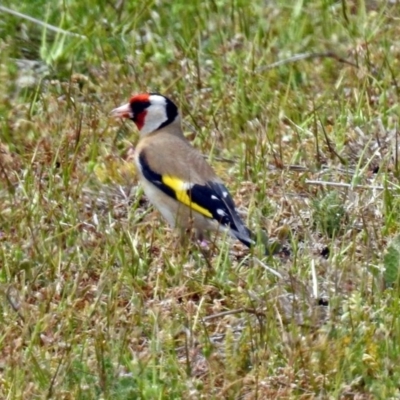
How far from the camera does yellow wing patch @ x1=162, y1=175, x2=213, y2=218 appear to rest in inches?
229

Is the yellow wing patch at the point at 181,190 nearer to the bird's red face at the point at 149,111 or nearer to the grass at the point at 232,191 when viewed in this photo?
the grass at the point at 232,191

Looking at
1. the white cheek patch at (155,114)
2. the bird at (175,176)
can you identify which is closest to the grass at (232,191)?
the bird at (175,176)

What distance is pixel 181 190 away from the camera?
5.95m

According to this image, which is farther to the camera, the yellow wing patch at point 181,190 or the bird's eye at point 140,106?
the bird's eye at point 140,106

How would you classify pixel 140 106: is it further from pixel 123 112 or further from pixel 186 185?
pixel 186 185

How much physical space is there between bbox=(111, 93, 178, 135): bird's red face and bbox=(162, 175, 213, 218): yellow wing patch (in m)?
0.52

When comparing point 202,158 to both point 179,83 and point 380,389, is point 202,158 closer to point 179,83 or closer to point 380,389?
point 179,83

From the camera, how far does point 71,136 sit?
6.48m

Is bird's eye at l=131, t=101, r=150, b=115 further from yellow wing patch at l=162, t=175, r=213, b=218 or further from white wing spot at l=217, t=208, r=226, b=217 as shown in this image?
white wing spot at l=217, t=208, r=226, b=217

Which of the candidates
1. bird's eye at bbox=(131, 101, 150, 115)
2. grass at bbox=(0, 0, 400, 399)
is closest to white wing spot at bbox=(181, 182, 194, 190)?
grass at bbox=(0, 0, 400, 399)

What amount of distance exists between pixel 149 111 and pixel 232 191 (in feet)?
2.02

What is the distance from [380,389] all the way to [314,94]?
292 centimetres

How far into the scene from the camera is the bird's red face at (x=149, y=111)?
255 inches

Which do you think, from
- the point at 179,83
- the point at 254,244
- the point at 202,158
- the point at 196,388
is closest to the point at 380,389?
the point at 196,388
